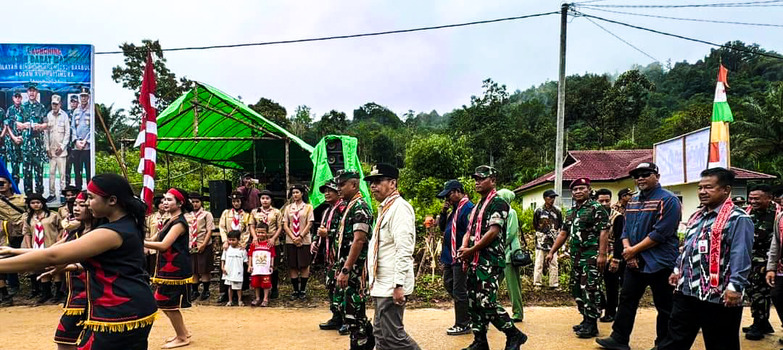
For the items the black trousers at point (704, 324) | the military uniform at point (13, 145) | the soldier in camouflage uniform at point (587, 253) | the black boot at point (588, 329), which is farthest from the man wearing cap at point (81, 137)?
the black trousers at point (704, 324)

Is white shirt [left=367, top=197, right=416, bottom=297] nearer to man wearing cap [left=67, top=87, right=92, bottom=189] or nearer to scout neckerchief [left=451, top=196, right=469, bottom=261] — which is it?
scout neckerchief [left=451, top=196, right=469, bottom=261]

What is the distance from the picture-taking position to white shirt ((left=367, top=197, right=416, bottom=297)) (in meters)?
3.93

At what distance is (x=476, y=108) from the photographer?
39500mm

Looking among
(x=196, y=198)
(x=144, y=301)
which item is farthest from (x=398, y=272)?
(x=196, y=198)

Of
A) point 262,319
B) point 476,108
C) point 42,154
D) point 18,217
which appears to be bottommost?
point 262,319

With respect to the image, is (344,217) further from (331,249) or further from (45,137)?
(45,137)

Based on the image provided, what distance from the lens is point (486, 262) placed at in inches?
188

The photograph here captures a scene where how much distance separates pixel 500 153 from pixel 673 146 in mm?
23225

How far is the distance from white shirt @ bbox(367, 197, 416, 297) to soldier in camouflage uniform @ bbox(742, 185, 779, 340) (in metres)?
4.10

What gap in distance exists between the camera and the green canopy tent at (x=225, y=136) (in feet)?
33.1

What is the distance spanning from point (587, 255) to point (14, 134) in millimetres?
9631

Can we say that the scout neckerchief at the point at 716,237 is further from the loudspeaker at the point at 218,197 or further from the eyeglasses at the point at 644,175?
the loudspeaker at the point at 218,197

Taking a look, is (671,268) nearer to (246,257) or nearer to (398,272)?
(398,272)

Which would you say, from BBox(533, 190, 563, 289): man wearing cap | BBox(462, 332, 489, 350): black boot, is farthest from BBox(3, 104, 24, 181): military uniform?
BBox(533, 190, 563, 289): man wearing cap
